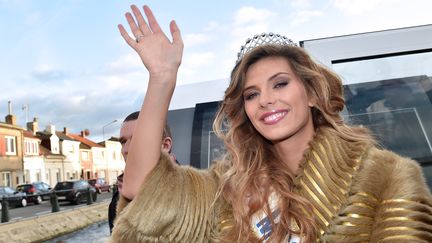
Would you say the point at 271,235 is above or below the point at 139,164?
below

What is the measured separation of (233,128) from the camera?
7.17 ft

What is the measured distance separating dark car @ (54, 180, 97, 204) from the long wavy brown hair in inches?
1004

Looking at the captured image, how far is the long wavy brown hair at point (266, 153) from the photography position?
181 centimetres

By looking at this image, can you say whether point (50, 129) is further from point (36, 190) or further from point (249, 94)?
point (249, 94)

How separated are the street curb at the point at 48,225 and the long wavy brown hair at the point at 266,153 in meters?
14.3

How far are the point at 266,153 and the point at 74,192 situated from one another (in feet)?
87.2

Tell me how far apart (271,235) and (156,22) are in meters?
0.90

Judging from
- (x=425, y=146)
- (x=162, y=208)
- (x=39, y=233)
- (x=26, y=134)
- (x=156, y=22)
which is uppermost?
(x=26, y=134)

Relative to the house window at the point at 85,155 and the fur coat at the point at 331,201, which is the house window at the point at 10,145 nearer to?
the house window at the point at 85,155

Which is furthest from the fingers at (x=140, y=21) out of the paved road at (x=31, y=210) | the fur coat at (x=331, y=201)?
the paved road at (x=31, y=210)

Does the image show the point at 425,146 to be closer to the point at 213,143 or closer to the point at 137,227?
the point at 213,143

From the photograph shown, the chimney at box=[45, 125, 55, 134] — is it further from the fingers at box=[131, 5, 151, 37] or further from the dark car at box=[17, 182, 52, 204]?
the fingers at box=[131, 5, 151, 37]

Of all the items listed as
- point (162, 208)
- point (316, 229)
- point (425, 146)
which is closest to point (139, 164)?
point (162, 208)

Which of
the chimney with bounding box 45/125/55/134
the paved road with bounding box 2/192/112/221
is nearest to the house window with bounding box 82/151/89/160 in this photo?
the chimney with bounding box 45/125/55/134
